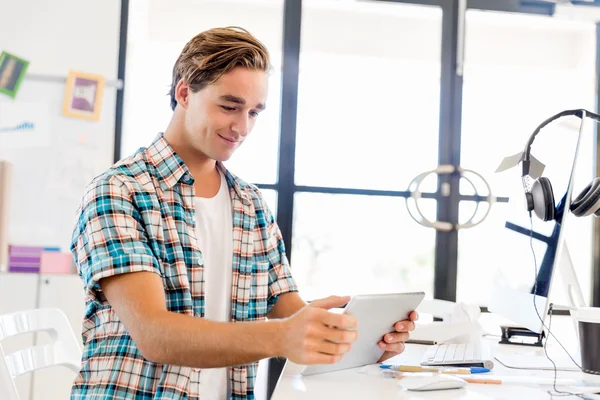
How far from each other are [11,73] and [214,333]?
78.3 inches

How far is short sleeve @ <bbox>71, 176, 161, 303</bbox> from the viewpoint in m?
1.08

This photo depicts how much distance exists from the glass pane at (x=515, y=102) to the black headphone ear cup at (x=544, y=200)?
1518mm

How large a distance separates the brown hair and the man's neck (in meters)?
0.10

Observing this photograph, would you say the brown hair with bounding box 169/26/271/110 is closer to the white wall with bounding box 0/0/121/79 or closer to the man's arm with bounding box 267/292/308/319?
the man's arm with bounding box 267/292/308/319

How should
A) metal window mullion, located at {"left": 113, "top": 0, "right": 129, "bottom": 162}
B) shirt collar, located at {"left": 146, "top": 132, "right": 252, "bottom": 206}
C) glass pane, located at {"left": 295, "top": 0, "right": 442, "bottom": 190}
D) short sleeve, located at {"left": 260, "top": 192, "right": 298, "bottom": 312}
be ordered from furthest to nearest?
glass pane, located at {"left": 295, "top": 0, "right": 442, "bottom": 190}
metal window mullion, located at {"left": 113, "top": 0, "right": 129, "bottom": 162}
short sleeve, located at {"left": 260, "top": 192, "right": 298, "bottom": 312}
shirt collar, located at {"left": 146, "top": 132, "right": 252, "bottom": 206}

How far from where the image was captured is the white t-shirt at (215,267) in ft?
4.24

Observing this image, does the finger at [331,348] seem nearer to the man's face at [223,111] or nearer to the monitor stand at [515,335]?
the man's face at [223,111]

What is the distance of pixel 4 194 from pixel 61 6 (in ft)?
2.60

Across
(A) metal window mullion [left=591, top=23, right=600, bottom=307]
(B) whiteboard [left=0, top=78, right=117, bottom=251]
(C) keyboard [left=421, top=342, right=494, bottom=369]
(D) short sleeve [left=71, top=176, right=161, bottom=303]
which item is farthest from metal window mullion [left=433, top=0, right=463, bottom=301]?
(D) short sleeve [left=71, top=176, right=161, bottom=303]

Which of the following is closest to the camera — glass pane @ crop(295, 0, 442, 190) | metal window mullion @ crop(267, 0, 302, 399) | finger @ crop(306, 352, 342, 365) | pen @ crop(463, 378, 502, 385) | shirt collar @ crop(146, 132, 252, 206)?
finger @ crop(306, 352, 342, 365)

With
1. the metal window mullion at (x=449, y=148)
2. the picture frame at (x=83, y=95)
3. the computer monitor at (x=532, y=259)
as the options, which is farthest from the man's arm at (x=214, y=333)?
the metal window mullion at (x=449, y=148)

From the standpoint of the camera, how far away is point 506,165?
1583mm

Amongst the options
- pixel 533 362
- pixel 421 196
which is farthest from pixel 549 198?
pixel 421 196

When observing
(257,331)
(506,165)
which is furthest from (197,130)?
(506,165)
